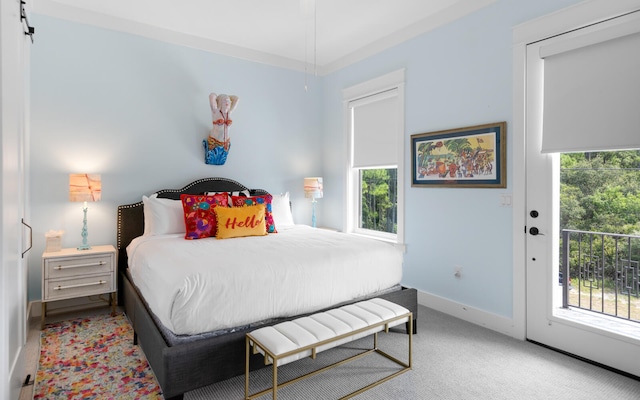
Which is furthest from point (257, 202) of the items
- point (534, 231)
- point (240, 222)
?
point (534, 231)

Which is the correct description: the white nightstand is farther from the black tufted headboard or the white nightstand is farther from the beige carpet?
the beige carpet

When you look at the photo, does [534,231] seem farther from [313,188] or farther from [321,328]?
[313,188]

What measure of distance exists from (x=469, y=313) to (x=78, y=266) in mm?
3527

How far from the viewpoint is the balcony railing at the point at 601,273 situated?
7.80 feet

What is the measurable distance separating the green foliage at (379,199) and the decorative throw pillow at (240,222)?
1574 millimetres

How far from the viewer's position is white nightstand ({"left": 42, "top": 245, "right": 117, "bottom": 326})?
300 centimetres

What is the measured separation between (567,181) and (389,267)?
1.47 m

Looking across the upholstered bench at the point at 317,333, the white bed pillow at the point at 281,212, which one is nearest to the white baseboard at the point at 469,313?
the upholstered bench at the point at 317,333

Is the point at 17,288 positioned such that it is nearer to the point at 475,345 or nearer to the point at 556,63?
the point at 475,345

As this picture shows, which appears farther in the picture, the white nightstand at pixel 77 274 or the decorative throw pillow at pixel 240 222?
the decorative throw pillow at pixel 240 222

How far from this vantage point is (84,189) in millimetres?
3189

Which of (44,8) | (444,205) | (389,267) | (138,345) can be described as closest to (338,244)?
(389,267)

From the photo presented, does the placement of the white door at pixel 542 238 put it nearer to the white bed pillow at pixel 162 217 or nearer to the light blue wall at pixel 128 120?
the light blue wall at pixel 128 120

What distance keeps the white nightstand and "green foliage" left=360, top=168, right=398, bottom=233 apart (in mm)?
2871
